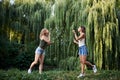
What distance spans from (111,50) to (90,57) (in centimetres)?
127

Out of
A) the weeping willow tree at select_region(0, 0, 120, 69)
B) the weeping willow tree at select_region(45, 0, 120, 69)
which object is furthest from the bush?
A: the weeping willow tree at select_region(45, 0, 120, 69)

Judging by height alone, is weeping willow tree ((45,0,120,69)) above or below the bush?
above

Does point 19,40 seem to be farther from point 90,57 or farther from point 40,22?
point 90,57

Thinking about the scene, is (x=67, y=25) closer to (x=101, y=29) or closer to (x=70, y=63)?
(x=70, y=63)

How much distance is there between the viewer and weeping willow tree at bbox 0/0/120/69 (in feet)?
58.6

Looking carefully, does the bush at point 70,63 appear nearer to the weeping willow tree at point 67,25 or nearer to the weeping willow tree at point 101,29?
the weeping willow tree at point 67,25

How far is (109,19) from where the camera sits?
18203mm

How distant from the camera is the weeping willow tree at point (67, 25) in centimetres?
1786

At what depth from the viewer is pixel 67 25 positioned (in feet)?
65.3

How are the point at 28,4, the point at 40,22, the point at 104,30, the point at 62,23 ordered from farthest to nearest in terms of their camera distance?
the point at 28,4 < the point at 40,22 < the point at 62,23 < the point at 104,30

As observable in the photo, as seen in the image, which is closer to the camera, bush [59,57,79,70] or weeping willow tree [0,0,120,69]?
weeping willow tree [0,0,120,69]

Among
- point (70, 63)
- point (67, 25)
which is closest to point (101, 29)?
point (67, 25)

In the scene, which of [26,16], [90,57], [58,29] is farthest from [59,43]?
[26,16]

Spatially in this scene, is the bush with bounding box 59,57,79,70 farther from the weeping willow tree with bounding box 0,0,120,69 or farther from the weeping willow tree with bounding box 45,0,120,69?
the weeping willow tree with bounding box 45,0,120,69
